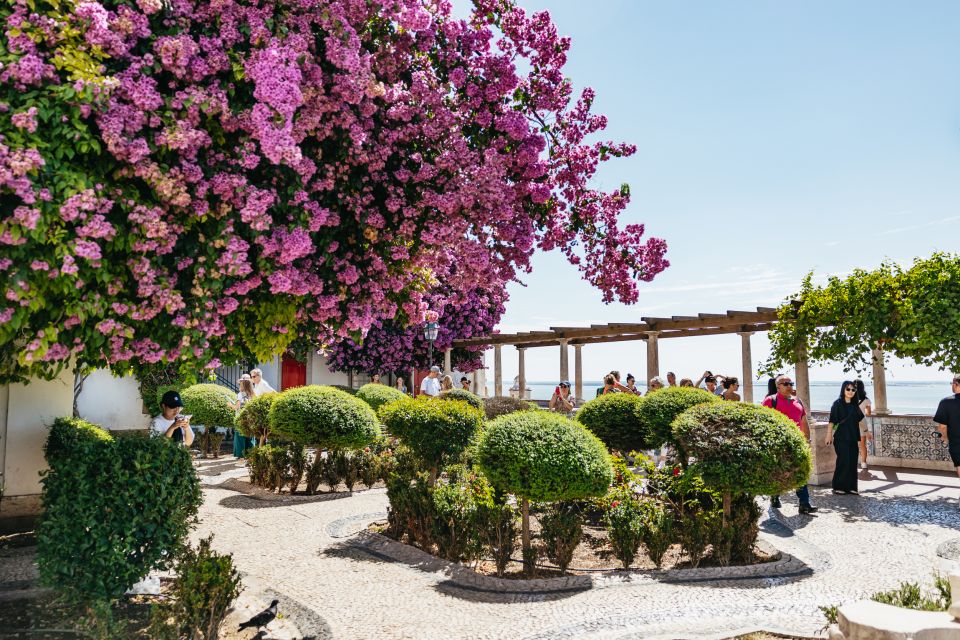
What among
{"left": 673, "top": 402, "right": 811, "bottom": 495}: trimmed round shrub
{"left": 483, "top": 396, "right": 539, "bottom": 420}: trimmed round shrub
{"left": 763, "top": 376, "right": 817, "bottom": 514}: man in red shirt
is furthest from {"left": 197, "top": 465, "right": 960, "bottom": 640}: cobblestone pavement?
{"left": 483, "top": 396, "right": 539, "bottom": 420}: trimmed round shrub

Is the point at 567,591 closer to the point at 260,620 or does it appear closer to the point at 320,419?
the point at 260,620

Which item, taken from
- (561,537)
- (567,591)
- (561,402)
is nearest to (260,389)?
(561,402)

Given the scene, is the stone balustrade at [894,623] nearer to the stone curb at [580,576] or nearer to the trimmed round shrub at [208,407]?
the stone curb at [580,576]

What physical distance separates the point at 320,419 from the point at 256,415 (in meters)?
2.17

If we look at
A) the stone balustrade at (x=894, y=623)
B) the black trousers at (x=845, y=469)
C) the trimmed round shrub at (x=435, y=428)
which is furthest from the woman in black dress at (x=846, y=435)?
the stone balustrade at (x=894, y=623)

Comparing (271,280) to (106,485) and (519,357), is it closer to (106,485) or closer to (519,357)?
(106,485)

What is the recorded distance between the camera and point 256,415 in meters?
11.1

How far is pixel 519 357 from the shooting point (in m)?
25.7

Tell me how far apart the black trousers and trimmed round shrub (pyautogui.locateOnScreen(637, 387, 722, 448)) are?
3077 mm

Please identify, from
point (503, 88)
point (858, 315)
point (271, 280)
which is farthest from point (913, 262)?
point (271, 280)

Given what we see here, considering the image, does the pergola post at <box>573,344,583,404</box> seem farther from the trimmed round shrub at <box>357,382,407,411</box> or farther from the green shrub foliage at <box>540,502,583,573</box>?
the green shrub foliage at <box>540,502,583,573</box>

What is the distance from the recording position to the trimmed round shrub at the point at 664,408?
332 inches

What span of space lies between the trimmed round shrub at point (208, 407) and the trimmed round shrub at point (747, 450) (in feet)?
40.9

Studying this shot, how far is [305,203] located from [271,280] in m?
0.50
